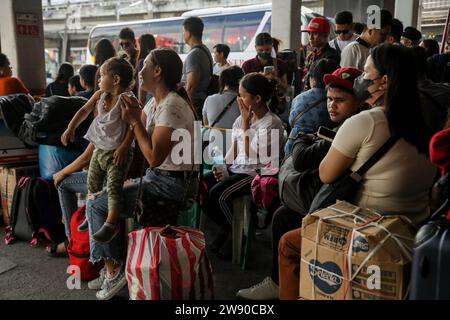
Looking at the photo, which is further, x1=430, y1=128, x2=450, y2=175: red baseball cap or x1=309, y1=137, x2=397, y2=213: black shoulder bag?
x1=309, y1=137, x2=397, y2=213: black shoulder bag

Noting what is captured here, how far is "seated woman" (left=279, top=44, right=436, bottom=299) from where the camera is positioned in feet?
6.00

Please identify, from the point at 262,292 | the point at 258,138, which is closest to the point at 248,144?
the point at 258,138

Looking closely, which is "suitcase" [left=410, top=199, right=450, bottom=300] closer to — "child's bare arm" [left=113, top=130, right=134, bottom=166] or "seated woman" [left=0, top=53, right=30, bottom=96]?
"child's bare arm" [left=113, top=130, right=134, bottom=166]

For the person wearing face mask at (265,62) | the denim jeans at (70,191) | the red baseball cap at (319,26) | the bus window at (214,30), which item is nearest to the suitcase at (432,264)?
the denim jeans at (70,191)

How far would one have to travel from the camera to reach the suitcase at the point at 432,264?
4.65ft

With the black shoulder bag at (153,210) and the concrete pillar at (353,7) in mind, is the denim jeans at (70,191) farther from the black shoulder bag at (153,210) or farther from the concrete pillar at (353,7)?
the concrete pillar at (353,7)

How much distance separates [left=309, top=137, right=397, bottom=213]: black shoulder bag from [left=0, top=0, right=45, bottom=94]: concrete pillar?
453cm

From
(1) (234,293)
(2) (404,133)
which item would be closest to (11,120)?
(1) (234,293)

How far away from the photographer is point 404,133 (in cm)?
182

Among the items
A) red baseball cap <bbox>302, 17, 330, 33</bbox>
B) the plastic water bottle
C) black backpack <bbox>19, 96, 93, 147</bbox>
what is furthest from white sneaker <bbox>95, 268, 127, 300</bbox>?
red baseball cap <bbox>302, 17, 330, 33</bbox>

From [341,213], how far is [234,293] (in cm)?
119

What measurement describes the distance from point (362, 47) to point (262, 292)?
7.77ft

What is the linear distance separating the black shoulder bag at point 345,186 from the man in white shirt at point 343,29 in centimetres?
292
